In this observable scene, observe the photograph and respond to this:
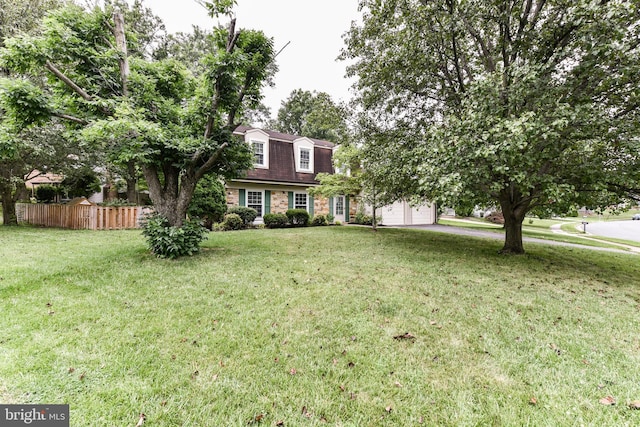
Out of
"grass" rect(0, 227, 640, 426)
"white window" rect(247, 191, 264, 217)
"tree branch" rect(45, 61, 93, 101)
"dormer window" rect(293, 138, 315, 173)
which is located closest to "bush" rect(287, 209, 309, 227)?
"white window" rect(247, 191, 264, 217)

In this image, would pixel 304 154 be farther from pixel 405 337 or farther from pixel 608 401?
pixel 608 401

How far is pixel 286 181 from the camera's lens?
49.9 ft

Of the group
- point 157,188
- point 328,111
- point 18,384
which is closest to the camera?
point 18,384

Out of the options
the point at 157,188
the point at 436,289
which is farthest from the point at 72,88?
the point at 436,289

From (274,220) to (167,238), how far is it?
778cm

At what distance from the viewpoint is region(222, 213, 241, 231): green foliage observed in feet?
40.0

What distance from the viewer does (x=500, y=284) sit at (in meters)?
4.97

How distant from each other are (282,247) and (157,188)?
148 inches

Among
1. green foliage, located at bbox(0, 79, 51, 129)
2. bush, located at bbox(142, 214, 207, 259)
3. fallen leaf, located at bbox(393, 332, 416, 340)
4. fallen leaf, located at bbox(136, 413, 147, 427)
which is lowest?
fallen leaf, located at bbox(136, 413, 147, 427)

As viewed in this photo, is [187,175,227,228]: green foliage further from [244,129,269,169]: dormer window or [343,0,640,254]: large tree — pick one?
[343,0,640,254]: large tree

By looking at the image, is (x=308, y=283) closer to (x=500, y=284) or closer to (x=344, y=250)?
(x=344, y=250)

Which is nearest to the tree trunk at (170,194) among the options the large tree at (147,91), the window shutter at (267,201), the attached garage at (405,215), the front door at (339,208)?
the large tree at (147,91)

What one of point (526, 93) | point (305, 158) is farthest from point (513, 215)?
point (305, 158)

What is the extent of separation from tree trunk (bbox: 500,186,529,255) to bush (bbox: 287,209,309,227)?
9.65 meters
